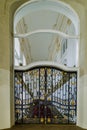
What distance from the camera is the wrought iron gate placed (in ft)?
14.7

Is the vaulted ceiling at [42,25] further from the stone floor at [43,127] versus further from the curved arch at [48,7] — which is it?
the stone floor at [43,127]

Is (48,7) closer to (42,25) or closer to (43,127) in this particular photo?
(42,25)

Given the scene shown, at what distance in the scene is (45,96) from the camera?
4512 millimetres

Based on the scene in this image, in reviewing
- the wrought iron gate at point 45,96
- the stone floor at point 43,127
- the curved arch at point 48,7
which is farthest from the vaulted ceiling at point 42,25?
the stone floor at point 43,127

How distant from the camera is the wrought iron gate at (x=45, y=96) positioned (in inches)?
177

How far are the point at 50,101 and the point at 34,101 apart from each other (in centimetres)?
35

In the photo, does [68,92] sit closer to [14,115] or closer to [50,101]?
[50,101]

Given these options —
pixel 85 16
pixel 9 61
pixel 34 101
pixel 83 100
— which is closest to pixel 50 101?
pixel 34 101

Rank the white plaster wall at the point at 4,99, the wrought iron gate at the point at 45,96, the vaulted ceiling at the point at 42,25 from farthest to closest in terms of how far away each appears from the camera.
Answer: the vaulted ceiling at the point at 42,25 → the wrought iron gate at the point at 45,96 → the white plaster wall at the point at 4,99

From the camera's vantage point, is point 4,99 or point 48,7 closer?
point 4,99

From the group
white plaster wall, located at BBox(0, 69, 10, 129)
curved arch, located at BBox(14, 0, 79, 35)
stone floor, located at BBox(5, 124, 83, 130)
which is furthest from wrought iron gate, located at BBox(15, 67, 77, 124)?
curved arch, located at BBox(14, 0, 79, 35)

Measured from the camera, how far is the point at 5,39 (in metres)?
4.18

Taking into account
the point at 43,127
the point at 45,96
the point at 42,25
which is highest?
the point at 42,25

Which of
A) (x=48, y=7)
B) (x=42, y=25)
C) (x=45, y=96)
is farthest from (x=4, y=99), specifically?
(x=42, y=25)
